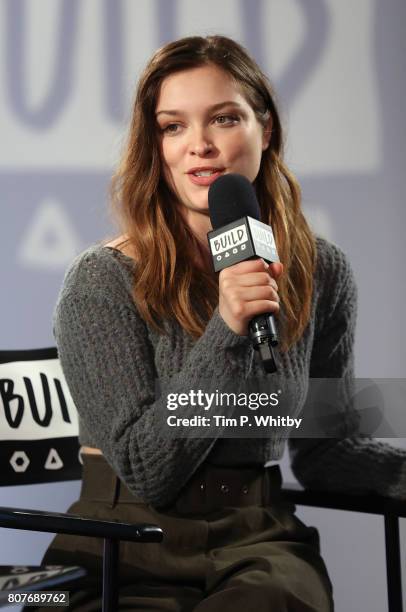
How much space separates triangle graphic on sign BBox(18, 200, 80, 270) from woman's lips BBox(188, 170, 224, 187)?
2.41 feet

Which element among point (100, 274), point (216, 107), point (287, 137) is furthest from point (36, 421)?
point (287, 137)

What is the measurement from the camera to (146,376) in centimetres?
124

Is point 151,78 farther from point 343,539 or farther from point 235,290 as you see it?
point 343,539

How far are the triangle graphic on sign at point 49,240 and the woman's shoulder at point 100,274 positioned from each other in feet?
2.16

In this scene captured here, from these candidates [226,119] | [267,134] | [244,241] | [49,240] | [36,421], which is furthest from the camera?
[49,240]

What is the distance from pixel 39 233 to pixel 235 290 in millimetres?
1014

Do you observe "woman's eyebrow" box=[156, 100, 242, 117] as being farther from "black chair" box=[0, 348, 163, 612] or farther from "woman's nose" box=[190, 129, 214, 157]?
"black chair" box=[0, 348, 163, 612]

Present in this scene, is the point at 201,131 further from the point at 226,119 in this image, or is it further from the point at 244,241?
the point at 244,241

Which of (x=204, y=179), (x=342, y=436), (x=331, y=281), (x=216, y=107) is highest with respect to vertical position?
(x=216, y=107)

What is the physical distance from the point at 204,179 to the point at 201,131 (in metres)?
0.07

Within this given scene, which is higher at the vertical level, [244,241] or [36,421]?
[244,241]

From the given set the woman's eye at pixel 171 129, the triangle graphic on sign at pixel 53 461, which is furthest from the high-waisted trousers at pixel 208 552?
the woman's eye at pixel 171 129

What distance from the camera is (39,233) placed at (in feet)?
6.47

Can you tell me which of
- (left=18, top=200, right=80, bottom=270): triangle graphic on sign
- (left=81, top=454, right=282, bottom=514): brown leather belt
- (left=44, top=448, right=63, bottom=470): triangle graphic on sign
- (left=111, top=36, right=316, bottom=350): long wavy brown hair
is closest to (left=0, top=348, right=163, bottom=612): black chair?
(left=44, top=448, right=63, bottom=470): triangle graphic on sign
